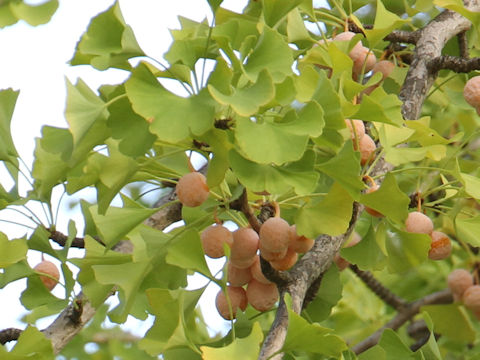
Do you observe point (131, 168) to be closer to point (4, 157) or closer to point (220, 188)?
point (220, 188)

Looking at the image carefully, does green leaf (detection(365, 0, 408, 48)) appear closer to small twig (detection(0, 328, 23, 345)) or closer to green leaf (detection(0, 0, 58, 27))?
green leaf (detection(0, 0, 58, 27))

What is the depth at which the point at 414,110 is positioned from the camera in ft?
4.49

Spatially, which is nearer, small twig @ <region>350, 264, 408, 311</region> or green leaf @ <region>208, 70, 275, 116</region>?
green leaf @ <region>208, 70, 275, 116</region>

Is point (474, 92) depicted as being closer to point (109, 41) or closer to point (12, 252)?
point (109, 41)

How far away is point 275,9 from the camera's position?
1082 millimetres

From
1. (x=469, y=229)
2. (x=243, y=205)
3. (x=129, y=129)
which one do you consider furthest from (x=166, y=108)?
(x=469, y=229)

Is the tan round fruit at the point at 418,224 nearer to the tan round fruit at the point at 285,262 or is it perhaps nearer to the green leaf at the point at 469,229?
the green leaf at the point at 469,229

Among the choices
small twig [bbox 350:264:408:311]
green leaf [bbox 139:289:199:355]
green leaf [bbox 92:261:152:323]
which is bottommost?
small twig [bbox 350:264:408:311]

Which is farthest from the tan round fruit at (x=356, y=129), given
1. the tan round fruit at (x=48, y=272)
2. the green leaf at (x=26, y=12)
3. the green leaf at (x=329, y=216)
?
the tan round fruit at (x=48, y=272)

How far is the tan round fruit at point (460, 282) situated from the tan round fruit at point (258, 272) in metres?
0.69

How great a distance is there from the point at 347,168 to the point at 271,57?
16 centimetres

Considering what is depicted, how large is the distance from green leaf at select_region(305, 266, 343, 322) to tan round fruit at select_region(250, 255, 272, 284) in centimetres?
24

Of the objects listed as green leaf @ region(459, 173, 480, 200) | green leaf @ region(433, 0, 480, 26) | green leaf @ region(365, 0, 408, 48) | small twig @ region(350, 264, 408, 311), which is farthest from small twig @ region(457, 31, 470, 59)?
small twig @ region(350, 264, 408, 311)

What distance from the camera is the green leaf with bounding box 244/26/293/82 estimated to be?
3.13 ft
